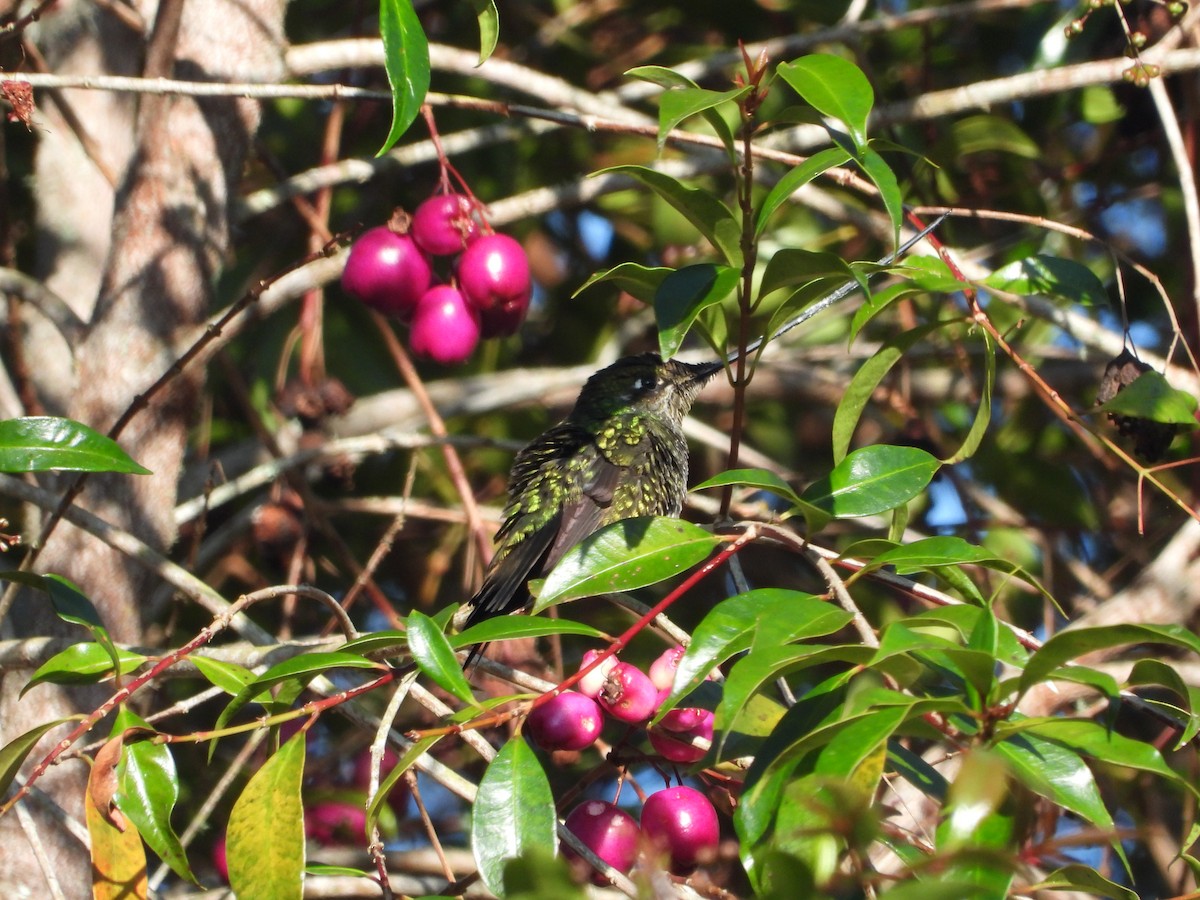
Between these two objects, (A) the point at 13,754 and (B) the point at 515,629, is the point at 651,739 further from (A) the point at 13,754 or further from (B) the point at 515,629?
(A) the point at 13,754

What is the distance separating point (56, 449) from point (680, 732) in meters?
1.06

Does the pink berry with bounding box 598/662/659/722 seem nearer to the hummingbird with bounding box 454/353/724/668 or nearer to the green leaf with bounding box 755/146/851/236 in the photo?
the hummingbird with bounding box 454/353/724/668

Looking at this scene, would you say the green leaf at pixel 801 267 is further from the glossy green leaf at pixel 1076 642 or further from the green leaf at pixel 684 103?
the glossy green leaf at pixel 1076 642

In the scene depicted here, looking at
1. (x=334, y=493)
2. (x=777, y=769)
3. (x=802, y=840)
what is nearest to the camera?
(x=802, y=840)

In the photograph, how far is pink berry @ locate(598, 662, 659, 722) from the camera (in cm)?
205

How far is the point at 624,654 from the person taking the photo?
3621mm

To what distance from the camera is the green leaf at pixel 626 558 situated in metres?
1.70

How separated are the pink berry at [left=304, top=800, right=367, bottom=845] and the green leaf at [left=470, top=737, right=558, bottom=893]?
5.67 ft

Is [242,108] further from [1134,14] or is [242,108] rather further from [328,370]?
[1134,14]

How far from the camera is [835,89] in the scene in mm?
1768

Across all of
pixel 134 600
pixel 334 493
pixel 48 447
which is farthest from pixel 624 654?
pixel 48 447

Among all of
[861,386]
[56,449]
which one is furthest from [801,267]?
[56,449]

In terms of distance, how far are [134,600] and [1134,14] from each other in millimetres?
2949

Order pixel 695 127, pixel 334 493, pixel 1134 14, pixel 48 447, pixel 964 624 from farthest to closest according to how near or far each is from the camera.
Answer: pixel 334 493, pixel 695 127, pixel 1134 14, pixel 48 447, pixel 964 624
